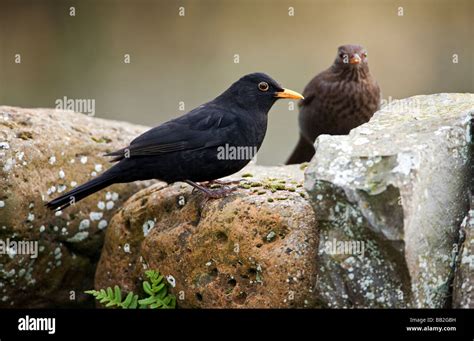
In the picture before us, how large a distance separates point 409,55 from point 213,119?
529 centimetres

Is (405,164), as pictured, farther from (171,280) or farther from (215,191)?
(171,280)

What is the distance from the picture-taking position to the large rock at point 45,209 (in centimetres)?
579

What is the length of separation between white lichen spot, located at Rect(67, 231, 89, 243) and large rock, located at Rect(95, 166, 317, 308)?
0.82 feet

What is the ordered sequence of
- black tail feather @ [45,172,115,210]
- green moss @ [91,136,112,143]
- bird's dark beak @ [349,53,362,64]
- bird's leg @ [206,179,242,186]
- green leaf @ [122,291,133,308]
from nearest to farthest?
green leaf @ [122,291,133,308], black tail feather @ [45,172,115,210], bird's leg @ [206,179,242,186], green moss @ [91,136,112,143], bird's dark beak @ [349,53,362,64]

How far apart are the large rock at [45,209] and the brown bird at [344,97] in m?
1.97

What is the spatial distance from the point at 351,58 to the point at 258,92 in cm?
157

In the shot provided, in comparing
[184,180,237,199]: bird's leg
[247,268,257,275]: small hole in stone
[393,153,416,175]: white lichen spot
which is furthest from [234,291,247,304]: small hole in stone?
[393,153,416,175]: white lichen spot

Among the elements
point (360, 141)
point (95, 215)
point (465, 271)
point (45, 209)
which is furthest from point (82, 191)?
point (465, 271)

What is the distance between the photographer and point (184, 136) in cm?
591

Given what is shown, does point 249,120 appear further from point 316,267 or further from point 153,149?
point 316,267

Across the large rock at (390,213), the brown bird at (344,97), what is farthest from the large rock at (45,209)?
the large rock at (390,213)

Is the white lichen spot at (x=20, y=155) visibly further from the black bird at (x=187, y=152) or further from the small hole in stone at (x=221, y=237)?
the small hole in stone at (x=221, y=237)

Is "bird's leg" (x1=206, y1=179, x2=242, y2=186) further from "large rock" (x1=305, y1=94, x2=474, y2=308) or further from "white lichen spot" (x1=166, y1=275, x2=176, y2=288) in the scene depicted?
"large rock" (x1=305, y1=94, x2=474, y2=308)

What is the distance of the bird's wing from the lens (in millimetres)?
5828
